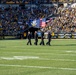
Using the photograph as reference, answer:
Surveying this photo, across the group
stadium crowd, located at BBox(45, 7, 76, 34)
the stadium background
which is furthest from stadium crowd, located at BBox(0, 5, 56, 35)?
stadium crowd, located at BBox(45, 7, 76, 34)

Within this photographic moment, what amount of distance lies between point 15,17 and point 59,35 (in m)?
10.6

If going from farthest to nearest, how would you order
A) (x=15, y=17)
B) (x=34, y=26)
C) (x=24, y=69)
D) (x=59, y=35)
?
(x=15, y=17), (x=34, y=26), (x=59, y=35), (x=24, y=69)

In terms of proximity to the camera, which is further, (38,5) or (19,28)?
(38,5)

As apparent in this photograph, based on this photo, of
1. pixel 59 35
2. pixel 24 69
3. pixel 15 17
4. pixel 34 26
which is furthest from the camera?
pixel 15 17

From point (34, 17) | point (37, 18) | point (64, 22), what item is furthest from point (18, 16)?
point (64, 22)

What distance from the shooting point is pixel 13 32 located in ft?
173

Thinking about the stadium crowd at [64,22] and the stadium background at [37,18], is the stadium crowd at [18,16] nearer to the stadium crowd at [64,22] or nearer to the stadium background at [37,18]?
the stadium background at [37,18]

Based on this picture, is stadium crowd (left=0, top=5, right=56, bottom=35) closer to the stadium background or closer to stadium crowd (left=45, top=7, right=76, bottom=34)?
the stadium background

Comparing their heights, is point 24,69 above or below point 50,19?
above

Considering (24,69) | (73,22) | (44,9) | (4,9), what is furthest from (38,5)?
(24,69)

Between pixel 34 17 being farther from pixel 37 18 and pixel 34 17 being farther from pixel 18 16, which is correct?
pixel 18 16

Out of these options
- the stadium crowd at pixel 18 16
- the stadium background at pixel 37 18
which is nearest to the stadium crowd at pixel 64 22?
the stadium background at pixel 37 18

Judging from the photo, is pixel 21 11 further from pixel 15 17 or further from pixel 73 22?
pixel 73 22

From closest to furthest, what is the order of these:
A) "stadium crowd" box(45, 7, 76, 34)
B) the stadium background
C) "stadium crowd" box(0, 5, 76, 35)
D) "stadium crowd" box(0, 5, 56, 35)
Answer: "stadium crowd" box(45, 7, 76, 34) → the stadium background → "stadium crowd" box(0, 5, 76, 35) → "stadium crowd" box(0, 5, 56, 35)
